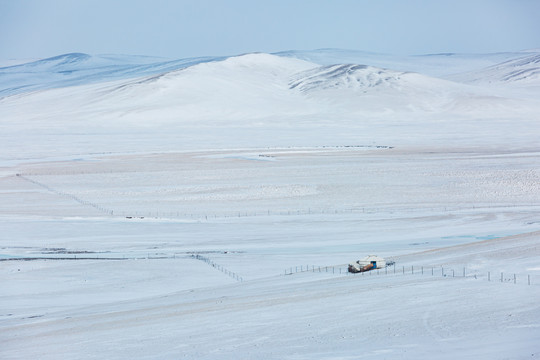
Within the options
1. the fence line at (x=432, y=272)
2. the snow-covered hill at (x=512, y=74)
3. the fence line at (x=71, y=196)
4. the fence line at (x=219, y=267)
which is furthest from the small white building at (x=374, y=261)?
the snow-covered hill at (x=512, y=74)

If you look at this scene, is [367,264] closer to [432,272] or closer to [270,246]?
[432,272]

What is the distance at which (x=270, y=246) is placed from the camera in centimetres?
2419

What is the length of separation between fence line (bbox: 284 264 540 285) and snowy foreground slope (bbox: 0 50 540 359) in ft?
0.24

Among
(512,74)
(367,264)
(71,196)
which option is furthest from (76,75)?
(367,264)

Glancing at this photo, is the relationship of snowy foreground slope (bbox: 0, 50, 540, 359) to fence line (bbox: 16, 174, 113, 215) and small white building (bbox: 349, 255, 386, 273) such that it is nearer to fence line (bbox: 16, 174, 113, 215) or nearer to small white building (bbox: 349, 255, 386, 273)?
fence line (bbox: 16, 174, 113, 215)

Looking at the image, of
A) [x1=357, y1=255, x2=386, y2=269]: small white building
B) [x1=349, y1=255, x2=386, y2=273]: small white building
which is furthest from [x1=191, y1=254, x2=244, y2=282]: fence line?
[x1=357, y1=255, x2=386, y2=269]: small white building

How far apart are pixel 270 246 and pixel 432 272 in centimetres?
586

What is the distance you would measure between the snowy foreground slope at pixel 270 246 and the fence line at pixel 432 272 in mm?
72

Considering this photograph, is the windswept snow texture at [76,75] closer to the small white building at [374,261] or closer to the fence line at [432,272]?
the fence line at [432,272]

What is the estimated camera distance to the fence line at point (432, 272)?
18.5 meters

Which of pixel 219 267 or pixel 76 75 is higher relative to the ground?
pixel 76 75

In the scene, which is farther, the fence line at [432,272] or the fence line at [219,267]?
the fence line at [219,267]

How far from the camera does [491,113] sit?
96.3 metres

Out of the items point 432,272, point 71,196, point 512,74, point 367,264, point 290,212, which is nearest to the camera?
point 432,272
